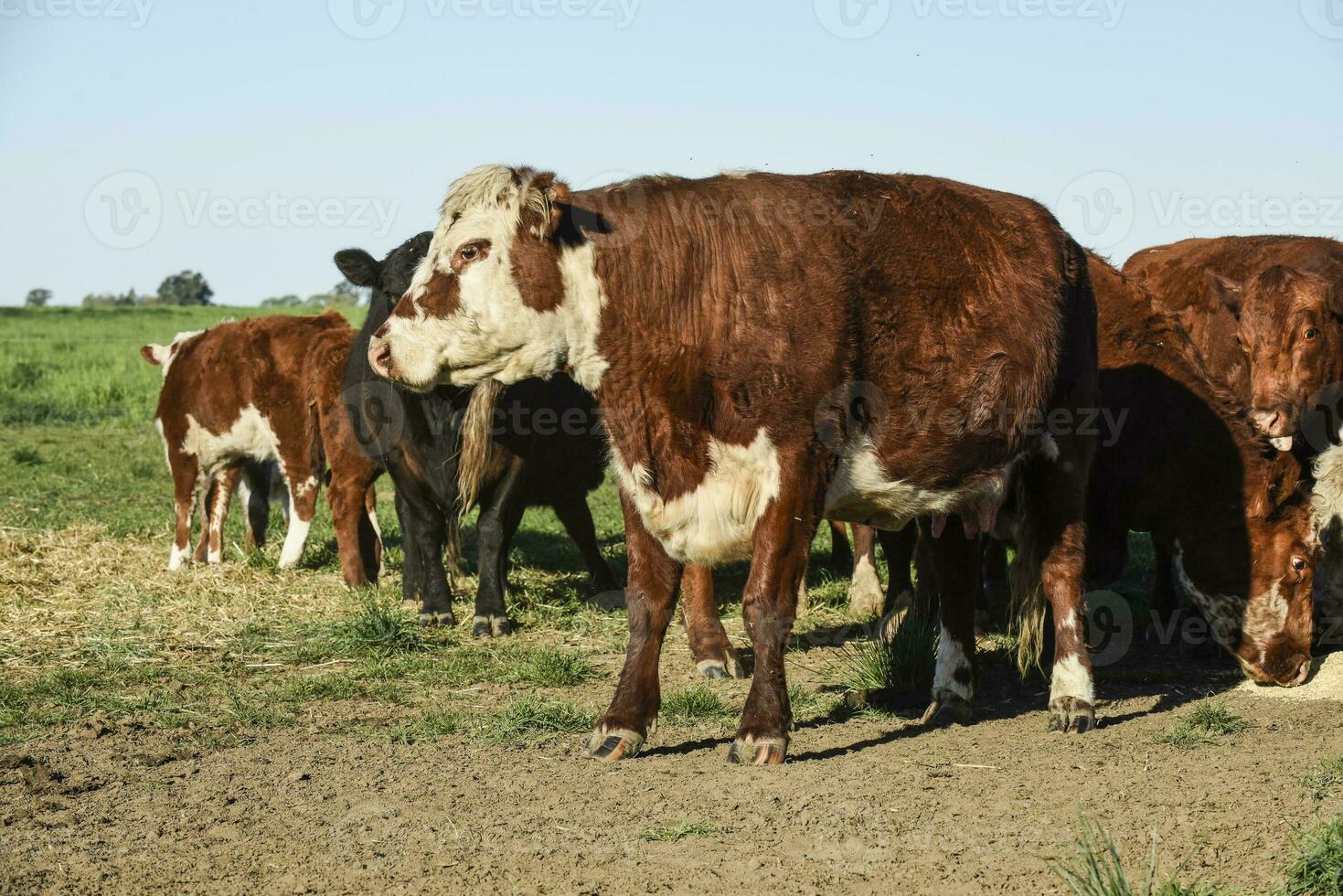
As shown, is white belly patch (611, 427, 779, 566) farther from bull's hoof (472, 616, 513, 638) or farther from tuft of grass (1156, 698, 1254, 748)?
bull's hoof (472, 616, 513, 638)

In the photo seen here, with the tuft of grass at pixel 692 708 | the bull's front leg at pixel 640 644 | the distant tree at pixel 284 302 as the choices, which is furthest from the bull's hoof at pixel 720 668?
the distant tree at pixel 284 302

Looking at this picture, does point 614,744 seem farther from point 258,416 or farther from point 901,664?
point 258,416

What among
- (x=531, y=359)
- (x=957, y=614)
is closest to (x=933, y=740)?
(x=957, y=614)

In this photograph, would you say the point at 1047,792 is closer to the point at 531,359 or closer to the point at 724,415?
the point at 724,415

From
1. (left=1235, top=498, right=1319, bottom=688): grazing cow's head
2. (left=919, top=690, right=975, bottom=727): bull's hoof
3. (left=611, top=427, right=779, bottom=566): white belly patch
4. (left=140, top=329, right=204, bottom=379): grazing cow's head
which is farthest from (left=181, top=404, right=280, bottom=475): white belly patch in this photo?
(left=1235, top=498, right=1319, bottom=688): grazing cow's head

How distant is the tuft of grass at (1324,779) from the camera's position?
15.1 feet

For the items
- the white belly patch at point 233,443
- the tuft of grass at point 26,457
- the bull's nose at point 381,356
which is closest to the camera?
the bull's nose at point 381,356

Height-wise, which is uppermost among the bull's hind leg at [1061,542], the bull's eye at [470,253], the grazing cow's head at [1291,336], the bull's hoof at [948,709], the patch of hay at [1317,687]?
the bull's eye at [470,253]

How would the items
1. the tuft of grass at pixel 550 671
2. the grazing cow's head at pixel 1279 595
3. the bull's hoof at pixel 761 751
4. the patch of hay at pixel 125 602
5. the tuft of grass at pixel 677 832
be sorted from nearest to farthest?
1. the tuft of grass at pixel 677 832
2. the bull's hoof at pixel 761 751
3. the grazing cow's head at pixel 1279 595
4. the tuft of grass at pixel 550 671
5. the patch of hay at pixel 125 602

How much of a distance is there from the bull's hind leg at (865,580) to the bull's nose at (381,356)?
168 inches

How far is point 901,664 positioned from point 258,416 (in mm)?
6411

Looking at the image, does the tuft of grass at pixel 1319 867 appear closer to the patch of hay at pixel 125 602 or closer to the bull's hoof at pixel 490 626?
the bull's hoof at pixel 490 626

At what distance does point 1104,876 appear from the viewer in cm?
388

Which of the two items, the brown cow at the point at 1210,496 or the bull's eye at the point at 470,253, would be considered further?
the brown cow at the point at 1210,496
